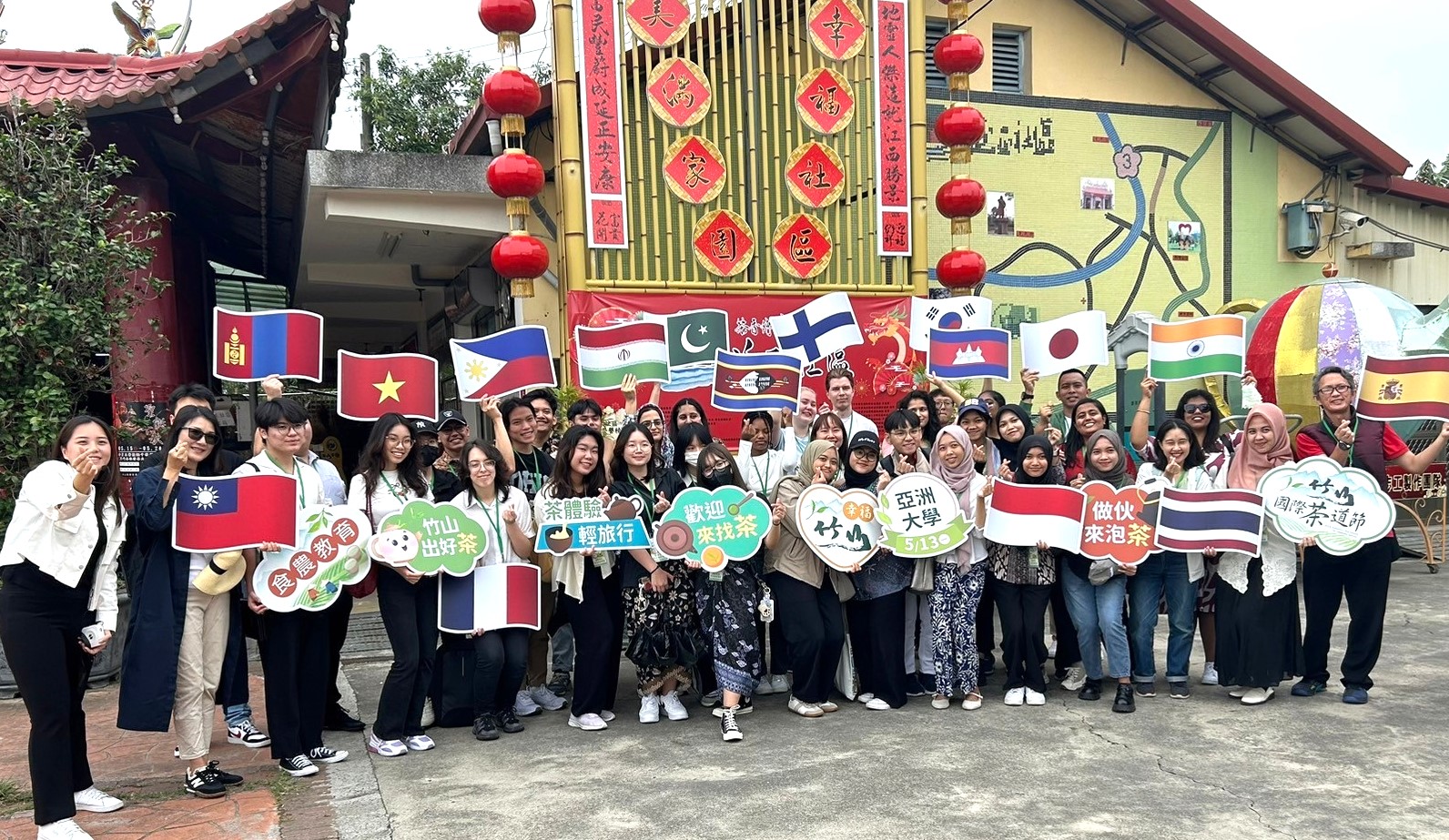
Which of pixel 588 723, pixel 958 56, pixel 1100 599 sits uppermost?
pixel 958 56

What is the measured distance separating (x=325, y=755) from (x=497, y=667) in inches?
32.5

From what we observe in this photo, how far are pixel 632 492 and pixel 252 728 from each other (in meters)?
2.13

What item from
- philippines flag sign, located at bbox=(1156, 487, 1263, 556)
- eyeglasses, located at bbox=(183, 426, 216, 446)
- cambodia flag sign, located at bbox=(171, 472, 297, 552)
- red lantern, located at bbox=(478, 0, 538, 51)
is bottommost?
philippines flag sign, located at bbox=(1156, 487, 1263, 556)

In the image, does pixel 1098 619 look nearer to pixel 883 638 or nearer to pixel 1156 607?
pixel 1156 607

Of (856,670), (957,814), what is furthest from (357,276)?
→ (957,814)

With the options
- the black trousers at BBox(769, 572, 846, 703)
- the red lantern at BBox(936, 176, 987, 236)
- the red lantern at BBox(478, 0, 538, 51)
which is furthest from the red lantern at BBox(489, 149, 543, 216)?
the black trousers at BBox(769, 572, 846, 703)

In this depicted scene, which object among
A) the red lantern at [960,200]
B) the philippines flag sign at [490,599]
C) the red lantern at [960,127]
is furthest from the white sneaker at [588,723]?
the red lantern at [960,127]

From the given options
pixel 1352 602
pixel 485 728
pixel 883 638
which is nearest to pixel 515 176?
pixel 485 728

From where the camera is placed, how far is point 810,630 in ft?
17.0

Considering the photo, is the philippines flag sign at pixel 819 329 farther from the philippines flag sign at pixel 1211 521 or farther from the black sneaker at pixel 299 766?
the black sneaker at pixel 299 766

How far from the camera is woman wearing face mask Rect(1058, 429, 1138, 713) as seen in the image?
5.28 meters

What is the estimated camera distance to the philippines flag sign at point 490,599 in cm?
496

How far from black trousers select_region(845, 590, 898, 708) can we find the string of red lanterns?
3818 millimetres

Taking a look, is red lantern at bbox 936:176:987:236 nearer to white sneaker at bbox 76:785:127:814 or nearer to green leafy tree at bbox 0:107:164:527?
green leafy tree at bbox 0:107:164:527
